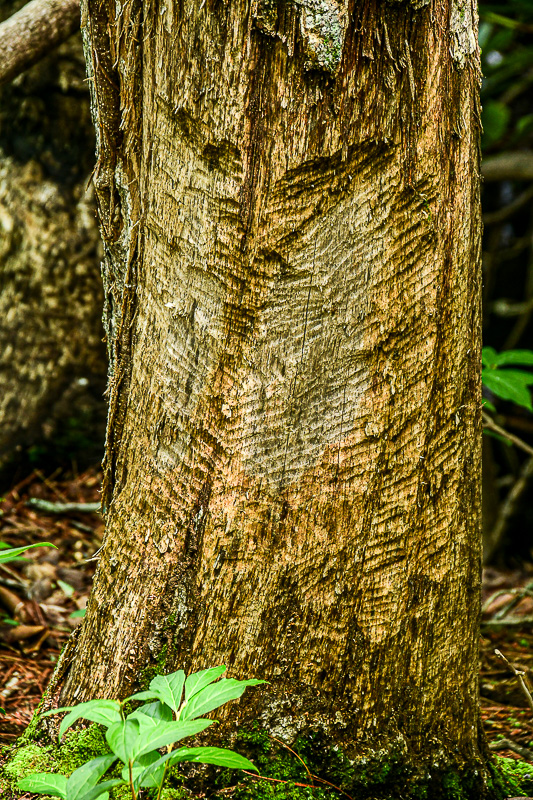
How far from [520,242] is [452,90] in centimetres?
452

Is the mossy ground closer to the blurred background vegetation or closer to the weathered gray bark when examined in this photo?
the weathered gray bark

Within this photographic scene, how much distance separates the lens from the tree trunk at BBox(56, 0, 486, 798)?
1.21 metres

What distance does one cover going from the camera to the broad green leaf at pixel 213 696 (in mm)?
1080

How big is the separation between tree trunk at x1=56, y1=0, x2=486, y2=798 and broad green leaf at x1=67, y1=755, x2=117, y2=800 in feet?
0.80

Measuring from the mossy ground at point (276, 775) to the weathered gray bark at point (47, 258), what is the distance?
1775 millimetres

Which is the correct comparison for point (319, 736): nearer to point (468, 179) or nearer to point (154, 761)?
point (154, 761)

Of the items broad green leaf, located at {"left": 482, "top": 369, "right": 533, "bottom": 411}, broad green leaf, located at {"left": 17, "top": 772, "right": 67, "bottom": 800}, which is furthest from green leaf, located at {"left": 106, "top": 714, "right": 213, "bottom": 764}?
broad green leaf, located at {"left": 482, "top": 369, "right": 533, "bottom": 411}

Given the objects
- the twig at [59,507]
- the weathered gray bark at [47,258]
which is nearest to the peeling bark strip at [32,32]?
the weathered gray bark at [47,258]

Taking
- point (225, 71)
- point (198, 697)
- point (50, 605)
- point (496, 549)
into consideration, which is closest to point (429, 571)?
point (198, 697)

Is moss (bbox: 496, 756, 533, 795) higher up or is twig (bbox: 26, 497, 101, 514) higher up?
twig (bbox: 26, 497, 101, 514)

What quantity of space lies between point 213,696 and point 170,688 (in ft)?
0.28

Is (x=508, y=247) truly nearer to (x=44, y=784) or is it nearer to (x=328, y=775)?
(x=328, y=775)

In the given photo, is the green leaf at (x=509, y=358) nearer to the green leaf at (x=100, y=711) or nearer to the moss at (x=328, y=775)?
the moss at (x=328, y=775)

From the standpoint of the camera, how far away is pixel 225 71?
117 cm
